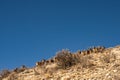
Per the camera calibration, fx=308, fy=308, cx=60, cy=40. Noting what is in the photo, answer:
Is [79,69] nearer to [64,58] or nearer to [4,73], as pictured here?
[64,58]

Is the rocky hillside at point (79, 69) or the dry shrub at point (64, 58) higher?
the dry shrub at point (64, 58)

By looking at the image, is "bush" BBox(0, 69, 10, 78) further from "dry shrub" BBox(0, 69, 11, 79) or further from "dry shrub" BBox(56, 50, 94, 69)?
"dry shrub" BBox(56, 50, 94, 69)

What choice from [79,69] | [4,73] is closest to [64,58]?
[79,69]

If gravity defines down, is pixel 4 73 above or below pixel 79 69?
above

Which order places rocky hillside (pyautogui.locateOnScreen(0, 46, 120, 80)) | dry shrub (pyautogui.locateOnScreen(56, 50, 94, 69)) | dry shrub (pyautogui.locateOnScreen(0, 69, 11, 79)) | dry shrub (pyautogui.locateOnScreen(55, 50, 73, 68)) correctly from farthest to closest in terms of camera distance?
dry shrub (pyautogui.locateOnScreen(0, 69, 11, 79)) → dry shrub (pyautogui.locateOnScreen(55, 50, 73, 68)) → dry shrub (pyautogui.locateOnScreen(56, 50, 94, 69)) → rocky hillside (pyautogui.locateOnScreen(0, 46, 120, 80))

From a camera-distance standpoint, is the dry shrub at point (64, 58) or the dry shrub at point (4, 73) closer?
the dry shrub at point (64, 58)

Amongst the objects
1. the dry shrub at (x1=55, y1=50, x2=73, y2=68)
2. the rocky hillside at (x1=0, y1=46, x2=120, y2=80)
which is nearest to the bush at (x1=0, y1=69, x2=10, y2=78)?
the rocky hillside at (x1=0, y1=46, x2=120, y2=80)

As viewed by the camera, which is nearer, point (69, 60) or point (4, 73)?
point (69, 60)

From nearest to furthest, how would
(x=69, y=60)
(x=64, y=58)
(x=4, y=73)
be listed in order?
1. (x=69, y=60)
2. (x=64, y=58)
3. (x=4, y=73)

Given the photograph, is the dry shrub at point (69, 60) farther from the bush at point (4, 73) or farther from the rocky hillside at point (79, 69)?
the bush at point (4, 73)

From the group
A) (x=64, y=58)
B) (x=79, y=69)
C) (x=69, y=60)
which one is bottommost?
(x=79, y=69)

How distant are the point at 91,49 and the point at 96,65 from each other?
25.3 feet

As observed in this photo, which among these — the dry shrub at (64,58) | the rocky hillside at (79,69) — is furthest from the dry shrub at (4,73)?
the dry shrub at (64,58)

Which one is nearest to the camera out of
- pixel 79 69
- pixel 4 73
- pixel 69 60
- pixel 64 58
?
pixel 79 69
